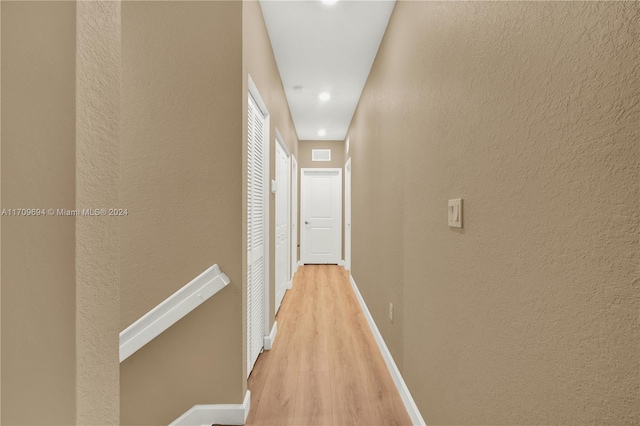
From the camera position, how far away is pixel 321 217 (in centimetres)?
655

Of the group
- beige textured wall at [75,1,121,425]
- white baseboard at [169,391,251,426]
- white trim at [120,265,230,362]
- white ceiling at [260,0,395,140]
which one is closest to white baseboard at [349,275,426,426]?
white baseboard at [169,391,251,426]

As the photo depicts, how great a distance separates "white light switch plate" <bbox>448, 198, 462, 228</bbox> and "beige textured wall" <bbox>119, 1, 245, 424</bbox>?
3.49ft

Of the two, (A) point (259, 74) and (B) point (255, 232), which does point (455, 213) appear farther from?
(A) point (259, 74)

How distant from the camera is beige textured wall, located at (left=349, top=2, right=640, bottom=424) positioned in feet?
1.76

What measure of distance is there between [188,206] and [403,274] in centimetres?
134

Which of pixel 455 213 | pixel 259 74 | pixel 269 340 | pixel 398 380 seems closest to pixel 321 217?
pixel 269 340

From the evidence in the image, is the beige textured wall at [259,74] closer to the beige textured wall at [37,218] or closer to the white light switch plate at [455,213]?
the white light switch plate at [455,213]

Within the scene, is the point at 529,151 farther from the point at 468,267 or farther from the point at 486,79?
the point at 468,267

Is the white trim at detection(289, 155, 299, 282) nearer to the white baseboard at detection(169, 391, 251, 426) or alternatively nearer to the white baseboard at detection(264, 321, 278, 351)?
the white baseboard at detection(264, 321, 278, 351)

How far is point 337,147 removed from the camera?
21.2 feet

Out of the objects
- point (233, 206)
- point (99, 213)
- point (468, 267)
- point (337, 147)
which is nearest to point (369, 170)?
point (233, 206)

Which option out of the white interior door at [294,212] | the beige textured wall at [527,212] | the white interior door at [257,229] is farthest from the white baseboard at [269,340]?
the white interior door at [294,212]

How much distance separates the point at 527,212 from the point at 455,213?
393 millimetres

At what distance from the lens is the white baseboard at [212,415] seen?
1.63m
